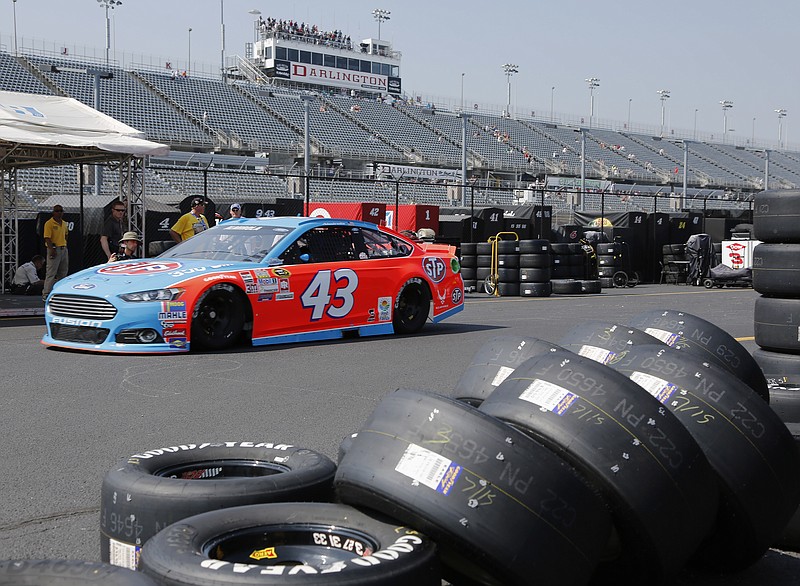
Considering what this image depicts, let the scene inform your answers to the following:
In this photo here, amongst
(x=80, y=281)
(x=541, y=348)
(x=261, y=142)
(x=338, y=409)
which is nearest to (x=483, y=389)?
(x=541, y=348)

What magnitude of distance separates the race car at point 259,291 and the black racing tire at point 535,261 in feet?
25.7

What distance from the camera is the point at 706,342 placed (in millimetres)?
4934

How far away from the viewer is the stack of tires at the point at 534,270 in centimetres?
2017

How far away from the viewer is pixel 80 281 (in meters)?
9.79

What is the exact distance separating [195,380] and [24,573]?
5.91 metres

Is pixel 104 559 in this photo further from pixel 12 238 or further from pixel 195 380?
pixel 12 238

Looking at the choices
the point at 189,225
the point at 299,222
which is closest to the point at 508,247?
the point at 189,225

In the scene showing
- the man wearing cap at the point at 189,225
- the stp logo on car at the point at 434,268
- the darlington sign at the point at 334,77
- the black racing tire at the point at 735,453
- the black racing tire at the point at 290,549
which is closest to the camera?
the black racing tire at the point at 290,549

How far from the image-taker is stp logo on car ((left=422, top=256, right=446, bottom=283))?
12.0 meters

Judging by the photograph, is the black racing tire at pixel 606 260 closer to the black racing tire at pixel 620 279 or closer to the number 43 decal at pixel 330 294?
the black racing tire at pixel 620 279

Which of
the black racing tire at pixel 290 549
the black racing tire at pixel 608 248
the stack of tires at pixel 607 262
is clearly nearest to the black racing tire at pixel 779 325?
the black racing tire at pixel 290 549

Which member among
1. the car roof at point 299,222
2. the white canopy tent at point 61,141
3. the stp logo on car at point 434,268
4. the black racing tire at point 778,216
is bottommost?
the stp logo on car at point 434,268

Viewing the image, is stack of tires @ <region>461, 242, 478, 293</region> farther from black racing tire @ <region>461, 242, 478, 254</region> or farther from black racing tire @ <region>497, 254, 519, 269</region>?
black racing tire @ <region>497, 254, 519, 269</region>

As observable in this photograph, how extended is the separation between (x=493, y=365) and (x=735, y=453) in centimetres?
119
